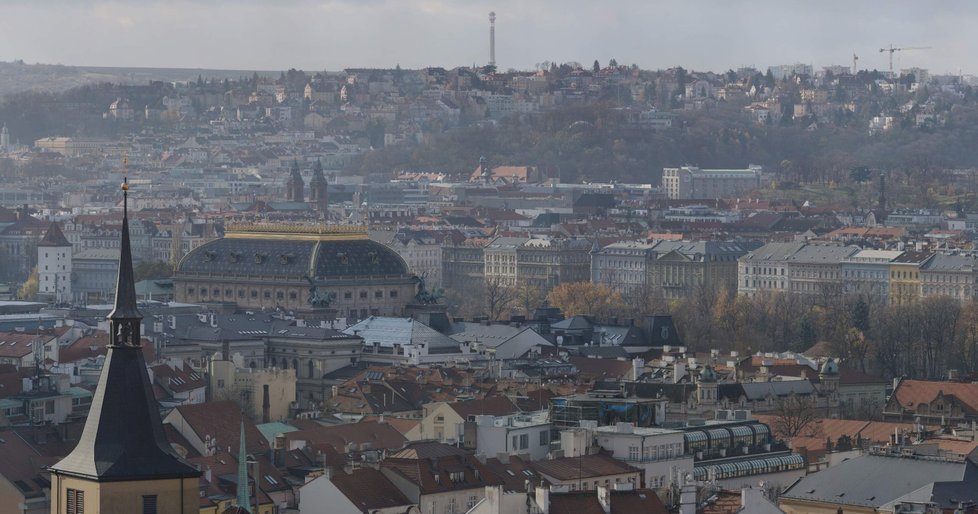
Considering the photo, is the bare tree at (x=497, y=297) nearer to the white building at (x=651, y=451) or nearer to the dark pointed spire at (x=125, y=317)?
the white building at (x=651, y=451)

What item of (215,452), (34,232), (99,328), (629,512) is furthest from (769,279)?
(629,512)

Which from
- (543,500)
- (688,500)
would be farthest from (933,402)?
(543,500)

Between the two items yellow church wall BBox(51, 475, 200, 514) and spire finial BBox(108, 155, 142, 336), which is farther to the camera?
spire finial BBox(108, 155, 142, 336)

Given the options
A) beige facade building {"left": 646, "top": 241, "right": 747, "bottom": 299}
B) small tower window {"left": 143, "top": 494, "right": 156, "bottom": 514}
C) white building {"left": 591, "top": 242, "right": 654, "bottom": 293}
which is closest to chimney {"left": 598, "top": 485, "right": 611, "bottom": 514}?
small tower window {"left": 143, "top": 494, "right": 156, "bottom": 514}

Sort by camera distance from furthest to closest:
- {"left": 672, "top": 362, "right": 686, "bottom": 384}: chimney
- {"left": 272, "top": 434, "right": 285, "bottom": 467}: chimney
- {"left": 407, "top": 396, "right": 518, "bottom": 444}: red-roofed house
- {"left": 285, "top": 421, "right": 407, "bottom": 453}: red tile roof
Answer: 1. {"left": 672, "top": 362, "right": 686, "bottom": 384}: chimney
2. {"left": 407, "top": 396, "right": 518, "bottom": 444}: red-roofed house
3. {"left": 285, "top": 421, "right": 407, "bottom": 453}: red tile roof
4. {"left": 272, "top": 434, "right": 285, "bottom": 467}: chimney

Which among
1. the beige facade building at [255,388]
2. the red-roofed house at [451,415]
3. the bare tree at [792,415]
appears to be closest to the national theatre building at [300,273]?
the beige facade building at [255,388]

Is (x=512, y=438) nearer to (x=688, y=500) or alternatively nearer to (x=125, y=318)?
(x=688, y=500)

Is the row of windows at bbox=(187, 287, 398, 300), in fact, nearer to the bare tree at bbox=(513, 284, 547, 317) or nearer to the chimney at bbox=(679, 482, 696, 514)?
the bare tree at bbox=(513, 284, 547, 317)
